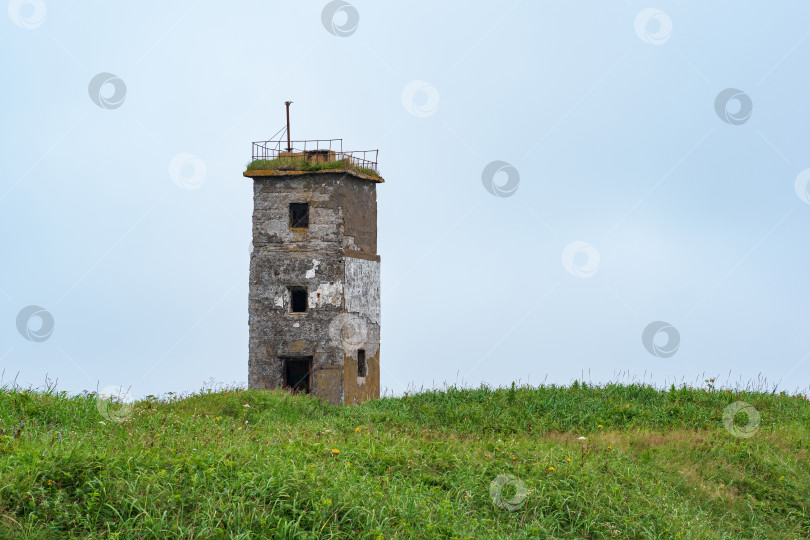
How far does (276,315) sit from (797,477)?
48.8 feet

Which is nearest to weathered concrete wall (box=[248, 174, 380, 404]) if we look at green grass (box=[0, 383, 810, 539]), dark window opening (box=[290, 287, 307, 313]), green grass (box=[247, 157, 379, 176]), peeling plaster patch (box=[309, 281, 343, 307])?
peeling plaster patch (box=[309, 281, 343, 307])

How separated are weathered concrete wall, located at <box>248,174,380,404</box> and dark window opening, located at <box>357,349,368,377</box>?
21 cm

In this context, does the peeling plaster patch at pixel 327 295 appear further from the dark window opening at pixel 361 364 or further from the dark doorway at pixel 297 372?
the dark window opening at pixel 361 364

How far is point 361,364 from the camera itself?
22.6 metres

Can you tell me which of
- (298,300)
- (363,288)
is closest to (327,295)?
(298,300)

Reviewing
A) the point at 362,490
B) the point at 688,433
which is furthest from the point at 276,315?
the point at 362,490

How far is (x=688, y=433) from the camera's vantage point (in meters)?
13.5

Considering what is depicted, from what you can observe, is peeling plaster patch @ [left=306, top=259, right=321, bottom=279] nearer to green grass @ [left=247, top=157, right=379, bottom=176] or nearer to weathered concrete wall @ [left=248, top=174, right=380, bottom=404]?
weathered concrete wall @ [left=248, top=174, right=380, bottom=404]

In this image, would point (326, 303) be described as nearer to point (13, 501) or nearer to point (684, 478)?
point (684, 478)

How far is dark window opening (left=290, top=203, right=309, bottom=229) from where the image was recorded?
72.7ft

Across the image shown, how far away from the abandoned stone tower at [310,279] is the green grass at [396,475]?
6.11 meters

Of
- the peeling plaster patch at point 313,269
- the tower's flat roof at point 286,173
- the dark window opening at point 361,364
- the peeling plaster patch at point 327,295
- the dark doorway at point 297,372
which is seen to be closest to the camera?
the peeling plaster patch at point 327,295

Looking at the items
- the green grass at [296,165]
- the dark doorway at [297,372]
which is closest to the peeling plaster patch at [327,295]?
the dark doorway at [297,372]

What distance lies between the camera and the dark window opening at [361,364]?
2244 cm
